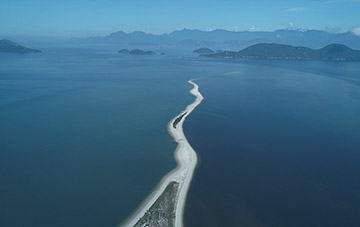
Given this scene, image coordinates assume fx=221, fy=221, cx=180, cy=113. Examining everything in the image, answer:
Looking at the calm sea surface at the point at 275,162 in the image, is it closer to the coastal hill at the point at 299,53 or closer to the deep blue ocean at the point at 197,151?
the deep blue ocean at the point at 197,151

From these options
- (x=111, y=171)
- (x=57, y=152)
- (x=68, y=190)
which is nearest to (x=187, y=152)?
(x=111, y=171)

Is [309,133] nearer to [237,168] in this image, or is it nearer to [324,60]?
[237,168]

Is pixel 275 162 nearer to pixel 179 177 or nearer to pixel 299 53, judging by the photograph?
pixel 179 177

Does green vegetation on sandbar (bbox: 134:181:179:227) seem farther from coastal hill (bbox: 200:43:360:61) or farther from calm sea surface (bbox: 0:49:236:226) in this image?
coastal hill (bbox: 200:43:360:61)

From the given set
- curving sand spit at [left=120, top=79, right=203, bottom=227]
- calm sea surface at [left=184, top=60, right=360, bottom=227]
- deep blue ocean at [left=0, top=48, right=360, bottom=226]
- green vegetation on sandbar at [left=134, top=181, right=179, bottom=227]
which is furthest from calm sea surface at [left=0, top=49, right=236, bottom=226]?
calm sea surface at [left=184, top=60, right=360, bottom=227]

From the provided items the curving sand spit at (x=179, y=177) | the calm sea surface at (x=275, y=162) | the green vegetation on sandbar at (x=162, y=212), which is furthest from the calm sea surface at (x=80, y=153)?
the calm sea surface at (x=275, y=162)

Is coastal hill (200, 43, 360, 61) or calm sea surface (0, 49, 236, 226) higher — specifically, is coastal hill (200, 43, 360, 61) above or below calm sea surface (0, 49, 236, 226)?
above
